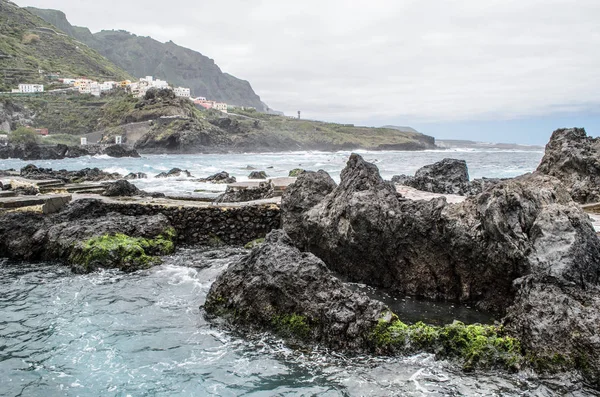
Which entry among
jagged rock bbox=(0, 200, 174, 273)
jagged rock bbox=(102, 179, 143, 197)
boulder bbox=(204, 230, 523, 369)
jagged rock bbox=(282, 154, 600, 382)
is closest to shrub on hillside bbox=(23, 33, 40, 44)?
jagged rock bbox=(102, 179, 143, 197)

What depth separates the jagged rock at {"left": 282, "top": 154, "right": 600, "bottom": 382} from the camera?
644cm

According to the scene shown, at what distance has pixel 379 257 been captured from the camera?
9547 mm

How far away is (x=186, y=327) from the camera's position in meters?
7.64

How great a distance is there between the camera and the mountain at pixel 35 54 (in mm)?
126050

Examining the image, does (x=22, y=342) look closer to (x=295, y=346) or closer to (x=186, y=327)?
(x=186, y=327)

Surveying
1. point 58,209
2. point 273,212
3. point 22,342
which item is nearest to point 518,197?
point 273,212

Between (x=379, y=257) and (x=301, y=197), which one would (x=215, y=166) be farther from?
(x=379, y=257)

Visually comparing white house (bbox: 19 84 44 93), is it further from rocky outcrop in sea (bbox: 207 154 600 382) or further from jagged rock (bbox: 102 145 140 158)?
rocky outcrop in sea (bbox: 207 154 600 382)

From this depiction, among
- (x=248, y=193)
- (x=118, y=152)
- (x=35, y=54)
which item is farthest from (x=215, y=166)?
(x=35, y=54)

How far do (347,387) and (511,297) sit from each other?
4013 millimetres

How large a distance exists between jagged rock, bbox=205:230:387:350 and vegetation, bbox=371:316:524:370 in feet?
0.91

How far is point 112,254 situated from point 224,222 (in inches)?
140

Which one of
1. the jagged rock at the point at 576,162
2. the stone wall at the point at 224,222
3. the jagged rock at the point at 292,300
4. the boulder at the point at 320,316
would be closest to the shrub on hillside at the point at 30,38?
the stone wall at the point at 224,222

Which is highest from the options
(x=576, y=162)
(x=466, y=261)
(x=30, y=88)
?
(x=30, y=88)
